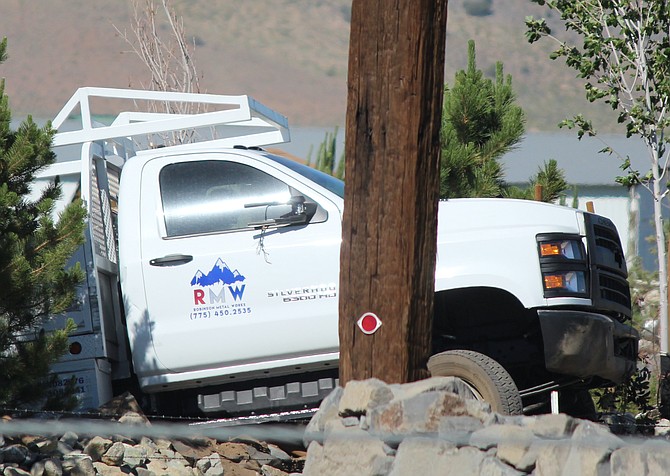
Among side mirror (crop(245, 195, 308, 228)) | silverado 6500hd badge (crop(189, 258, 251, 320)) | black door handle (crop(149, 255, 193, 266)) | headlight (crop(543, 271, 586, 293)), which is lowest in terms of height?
headlight (crop(543, 271, 586, 293))

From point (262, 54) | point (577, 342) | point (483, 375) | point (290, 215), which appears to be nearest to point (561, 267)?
point (577, 342)

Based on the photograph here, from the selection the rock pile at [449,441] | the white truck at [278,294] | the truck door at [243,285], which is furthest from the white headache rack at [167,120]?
the rock pile at [449,441]

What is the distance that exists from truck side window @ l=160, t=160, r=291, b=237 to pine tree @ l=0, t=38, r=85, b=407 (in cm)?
86

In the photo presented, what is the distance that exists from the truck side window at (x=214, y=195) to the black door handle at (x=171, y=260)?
0.20 m

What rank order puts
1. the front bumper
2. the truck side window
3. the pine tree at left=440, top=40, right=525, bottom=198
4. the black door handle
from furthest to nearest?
the pine tree at left=440, top=40, right=525, bottom=198, the truck side window, the black door handle, the front bumper

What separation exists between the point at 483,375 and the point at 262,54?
72353mm

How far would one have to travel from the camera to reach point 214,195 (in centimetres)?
776

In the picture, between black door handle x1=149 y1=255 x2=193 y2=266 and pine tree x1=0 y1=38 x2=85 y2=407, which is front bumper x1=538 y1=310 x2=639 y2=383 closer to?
black door handle x1=149 y1=255 x2=193 y2=266

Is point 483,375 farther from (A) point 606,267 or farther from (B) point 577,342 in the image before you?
(A) point 606,267

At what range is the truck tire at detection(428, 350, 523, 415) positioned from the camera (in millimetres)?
6906

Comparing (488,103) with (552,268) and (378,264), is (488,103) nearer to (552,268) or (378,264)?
(552,268)

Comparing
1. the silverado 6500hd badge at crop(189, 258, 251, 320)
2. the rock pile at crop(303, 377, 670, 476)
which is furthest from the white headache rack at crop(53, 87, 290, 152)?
the rock pile at crop(303, 377, 670, 476)

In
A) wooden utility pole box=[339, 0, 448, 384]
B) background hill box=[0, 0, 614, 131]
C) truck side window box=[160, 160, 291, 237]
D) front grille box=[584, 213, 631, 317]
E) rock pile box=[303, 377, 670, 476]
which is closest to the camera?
rock pile box=[303, 377, 670, 476]

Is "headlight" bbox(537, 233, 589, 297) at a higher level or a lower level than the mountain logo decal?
lower
